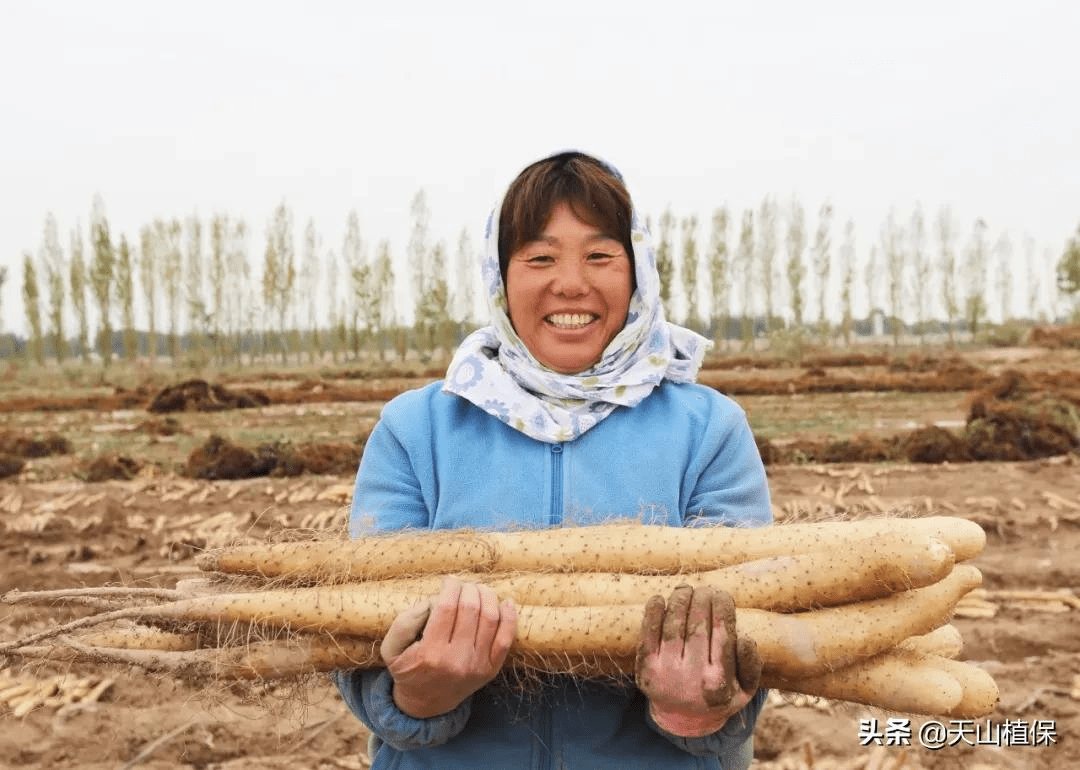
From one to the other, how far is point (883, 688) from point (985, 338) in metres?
44.2

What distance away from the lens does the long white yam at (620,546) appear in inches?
84.4

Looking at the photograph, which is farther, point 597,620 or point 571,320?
point 571,320

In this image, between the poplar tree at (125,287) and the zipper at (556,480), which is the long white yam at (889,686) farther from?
the poplar tree at (125,287)

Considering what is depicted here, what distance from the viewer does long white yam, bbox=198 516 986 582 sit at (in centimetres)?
214

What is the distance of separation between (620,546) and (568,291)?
59cm

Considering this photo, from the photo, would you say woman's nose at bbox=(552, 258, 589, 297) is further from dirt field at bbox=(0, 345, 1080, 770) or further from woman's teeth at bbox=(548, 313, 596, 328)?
dirt field at bbox=(0, 345, 1080, 770)

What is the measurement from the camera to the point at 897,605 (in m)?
2.08

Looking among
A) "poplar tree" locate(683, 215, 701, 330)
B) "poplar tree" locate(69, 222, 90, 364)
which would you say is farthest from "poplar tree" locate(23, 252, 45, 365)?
"poplar tree" locate(683, 215, 701, 330)

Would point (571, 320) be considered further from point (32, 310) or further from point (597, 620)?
point (32, 310)

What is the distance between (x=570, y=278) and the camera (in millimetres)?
2156

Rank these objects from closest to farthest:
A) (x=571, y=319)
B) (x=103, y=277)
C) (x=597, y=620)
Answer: (x=597, y=620) → (x=571, y=319) → (x=103, y=277)

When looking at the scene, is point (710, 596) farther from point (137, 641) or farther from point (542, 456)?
point (137, 641)

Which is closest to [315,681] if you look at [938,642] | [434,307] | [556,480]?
[556,480]

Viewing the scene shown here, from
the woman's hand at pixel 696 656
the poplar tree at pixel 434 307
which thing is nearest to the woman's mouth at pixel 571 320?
the woman's hand at pixel 696 656
